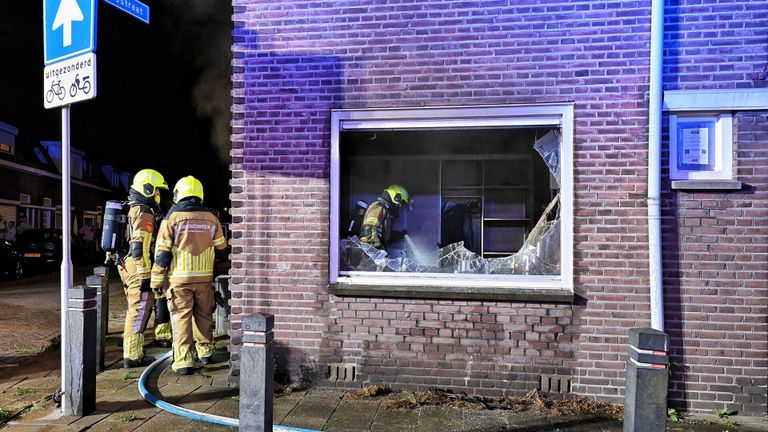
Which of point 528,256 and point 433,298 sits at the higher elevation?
point 528,256

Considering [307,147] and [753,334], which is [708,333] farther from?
[307,147]

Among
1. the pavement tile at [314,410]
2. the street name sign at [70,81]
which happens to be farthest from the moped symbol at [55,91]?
the pavement tile at [314,410]

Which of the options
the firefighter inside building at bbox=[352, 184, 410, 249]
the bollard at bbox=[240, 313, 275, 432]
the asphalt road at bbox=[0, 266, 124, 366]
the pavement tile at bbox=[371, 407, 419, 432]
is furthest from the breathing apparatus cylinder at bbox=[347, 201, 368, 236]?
the asphalt road at bbox=[0, 266, 124, 366]

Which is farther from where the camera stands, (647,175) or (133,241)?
(133,241)

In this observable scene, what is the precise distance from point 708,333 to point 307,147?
12.7ft

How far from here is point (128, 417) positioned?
4320mm

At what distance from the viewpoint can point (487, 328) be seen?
471 centimetres

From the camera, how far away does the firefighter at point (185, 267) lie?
17.8ft

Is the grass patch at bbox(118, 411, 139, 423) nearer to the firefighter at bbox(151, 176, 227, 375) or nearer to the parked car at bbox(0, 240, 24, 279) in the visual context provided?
the firefighter at bbox(151, 176, 227, 375)

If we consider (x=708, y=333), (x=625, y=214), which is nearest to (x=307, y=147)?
(x=625, y=214)

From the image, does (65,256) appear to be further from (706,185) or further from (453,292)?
(706,185)

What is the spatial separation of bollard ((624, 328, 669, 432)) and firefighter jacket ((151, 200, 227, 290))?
4218 mm

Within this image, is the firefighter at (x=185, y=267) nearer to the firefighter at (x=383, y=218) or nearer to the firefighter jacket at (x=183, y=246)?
the firefighter jacket at (x=183, y=246)

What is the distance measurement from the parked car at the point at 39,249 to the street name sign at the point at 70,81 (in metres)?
15.1
